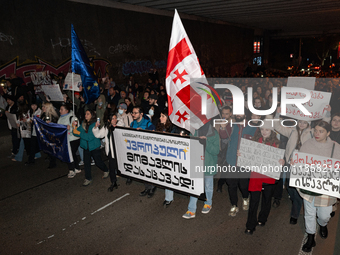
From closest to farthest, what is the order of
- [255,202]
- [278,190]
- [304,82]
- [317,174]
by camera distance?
[317,174], [255,202], [278,190], [304,82]

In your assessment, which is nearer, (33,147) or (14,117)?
(33,147)

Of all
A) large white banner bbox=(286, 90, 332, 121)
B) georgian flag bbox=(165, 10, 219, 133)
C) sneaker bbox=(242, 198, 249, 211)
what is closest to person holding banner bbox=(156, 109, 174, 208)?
georgian flag bbox=(165, 10, 219, 133)

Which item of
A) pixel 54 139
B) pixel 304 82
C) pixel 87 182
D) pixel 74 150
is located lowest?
pixel 87 182

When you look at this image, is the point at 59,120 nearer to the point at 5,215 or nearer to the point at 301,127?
the point at 5,215

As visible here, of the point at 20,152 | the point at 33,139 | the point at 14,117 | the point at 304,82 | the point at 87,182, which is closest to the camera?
the point at 87,182

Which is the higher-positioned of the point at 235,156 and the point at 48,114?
the point at 48,114

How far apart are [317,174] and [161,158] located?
2561 millimetres

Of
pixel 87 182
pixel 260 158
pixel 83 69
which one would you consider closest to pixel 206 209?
pixel 260 158

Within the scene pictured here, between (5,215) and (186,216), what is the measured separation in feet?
12.0

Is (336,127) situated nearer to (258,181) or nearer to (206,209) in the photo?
(258,181)

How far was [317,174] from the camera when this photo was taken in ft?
12.7

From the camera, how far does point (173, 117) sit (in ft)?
15.6

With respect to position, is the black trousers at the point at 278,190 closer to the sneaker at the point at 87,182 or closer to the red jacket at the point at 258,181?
the red jacket at the point at 258,181

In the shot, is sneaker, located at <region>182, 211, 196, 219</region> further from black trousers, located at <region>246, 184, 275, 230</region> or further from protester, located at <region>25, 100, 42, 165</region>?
protester, located at <region>25, 100, 42, 165</region>
